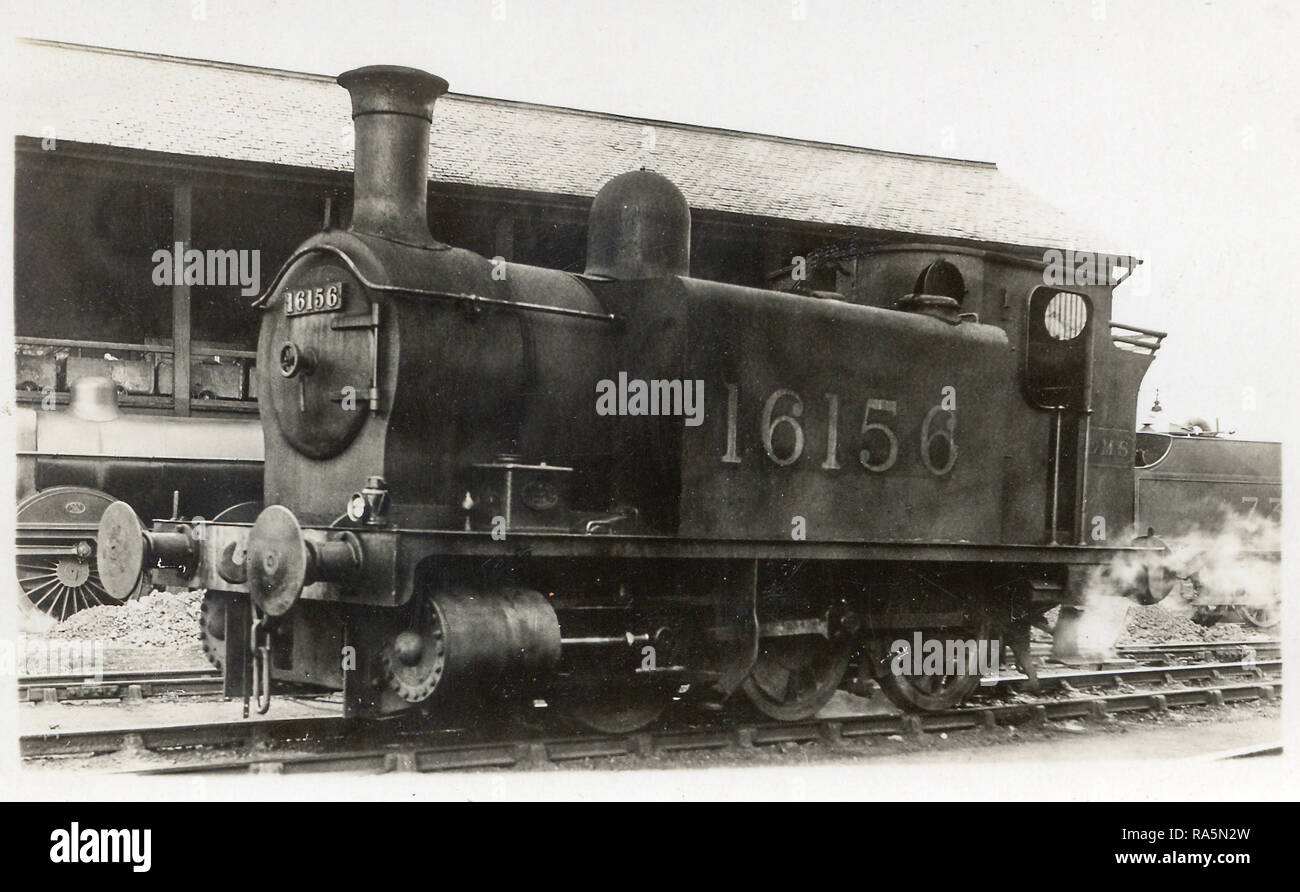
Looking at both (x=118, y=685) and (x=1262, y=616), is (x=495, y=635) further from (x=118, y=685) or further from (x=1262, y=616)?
(x=1262, y=616)

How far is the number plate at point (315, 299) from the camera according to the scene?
671 centimetres

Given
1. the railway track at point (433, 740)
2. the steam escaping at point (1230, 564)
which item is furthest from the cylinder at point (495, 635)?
the steam escaping at point (1230, 564)

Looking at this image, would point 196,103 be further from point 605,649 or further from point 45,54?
point 605,649

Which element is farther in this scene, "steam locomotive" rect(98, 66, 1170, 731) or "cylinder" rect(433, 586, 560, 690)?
"steam locomotive" rect(98, 66, 1170, 731)

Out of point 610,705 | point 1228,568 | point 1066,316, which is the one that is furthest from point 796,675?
point 1228,568

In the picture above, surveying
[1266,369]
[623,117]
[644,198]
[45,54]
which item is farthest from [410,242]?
[623,117]

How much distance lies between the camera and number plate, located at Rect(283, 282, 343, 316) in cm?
671

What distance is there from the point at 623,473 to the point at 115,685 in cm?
401

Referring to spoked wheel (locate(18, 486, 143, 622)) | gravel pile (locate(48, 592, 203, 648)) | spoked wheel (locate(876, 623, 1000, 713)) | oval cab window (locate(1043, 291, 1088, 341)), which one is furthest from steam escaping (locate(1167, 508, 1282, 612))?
spoked wheel (locate(18, 486, 143, 622))

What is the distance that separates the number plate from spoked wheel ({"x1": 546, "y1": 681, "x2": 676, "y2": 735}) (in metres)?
2.45

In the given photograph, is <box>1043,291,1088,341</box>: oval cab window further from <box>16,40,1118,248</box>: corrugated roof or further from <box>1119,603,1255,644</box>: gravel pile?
<box>1119,603,1255,644</box>: gravel pile

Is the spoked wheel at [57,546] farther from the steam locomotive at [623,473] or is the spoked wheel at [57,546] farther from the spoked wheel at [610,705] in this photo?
the spoked wheel at [610,705]

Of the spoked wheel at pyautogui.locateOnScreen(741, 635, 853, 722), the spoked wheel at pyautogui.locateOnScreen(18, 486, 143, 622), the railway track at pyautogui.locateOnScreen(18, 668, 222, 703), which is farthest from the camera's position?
the spoked wheel at pyautogui.locateOnScreen(18, 486, 143, 622)

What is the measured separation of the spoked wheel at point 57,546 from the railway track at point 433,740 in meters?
5.50
